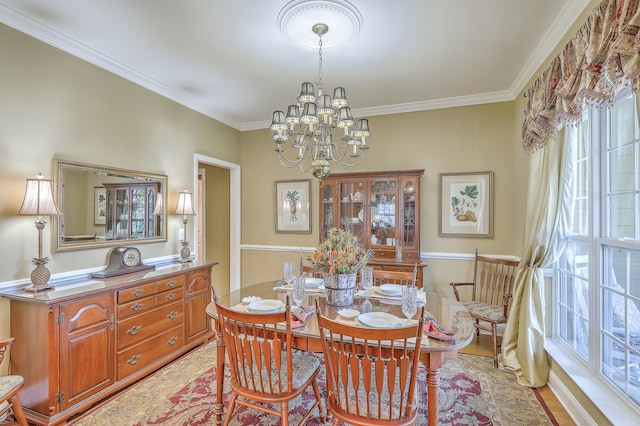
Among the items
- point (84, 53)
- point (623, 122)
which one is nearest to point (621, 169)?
point (623, 122)

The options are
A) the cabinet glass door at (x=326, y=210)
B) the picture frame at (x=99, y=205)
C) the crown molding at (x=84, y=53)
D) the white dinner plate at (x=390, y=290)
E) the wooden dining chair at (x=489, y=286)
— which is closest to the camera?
the crown molding at (x=84, y=53)

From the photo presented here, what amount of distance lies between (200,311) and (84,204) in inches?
58.6

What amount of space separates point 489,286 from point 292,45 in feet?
10.6

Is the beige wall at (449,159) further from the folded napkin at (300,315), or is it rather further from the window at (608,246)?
the folded napkin at (300,315)

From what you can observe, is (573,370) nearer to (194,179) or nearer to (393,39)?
(393,39)

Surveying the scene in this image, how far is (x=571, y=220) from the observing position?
8.11 feet

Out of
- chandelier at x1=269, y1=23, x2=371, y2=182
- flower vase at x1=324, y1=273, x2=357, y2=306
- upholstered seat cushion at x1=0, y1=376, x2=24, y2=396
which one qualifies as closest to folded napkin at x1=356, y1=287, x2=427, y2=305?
flower vase at x1=324, y1=273, x2=357, y2=306

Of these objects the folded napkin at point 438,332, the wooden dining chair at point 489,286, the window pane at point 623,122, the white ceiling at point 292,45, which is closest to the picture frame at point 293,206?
the white ceiling at point 292,45

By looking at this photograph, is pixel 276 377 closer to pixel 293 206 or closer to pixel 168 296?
pixel 168 296

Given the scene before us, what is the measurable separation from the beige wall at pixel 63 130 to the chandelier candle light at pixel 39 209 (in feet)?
0.54

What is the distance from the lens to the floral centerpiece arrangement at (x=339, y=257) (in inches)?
81.7

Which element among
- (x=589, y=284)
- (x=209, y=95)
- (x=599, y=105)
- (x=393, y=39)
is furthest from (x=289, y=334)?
(x=209, y=95)

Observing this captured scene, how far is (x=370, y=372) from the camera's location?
4.77ft

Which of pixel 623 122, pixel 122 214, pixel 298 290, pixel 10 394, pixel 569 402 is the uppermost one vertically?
pixel 623 122
